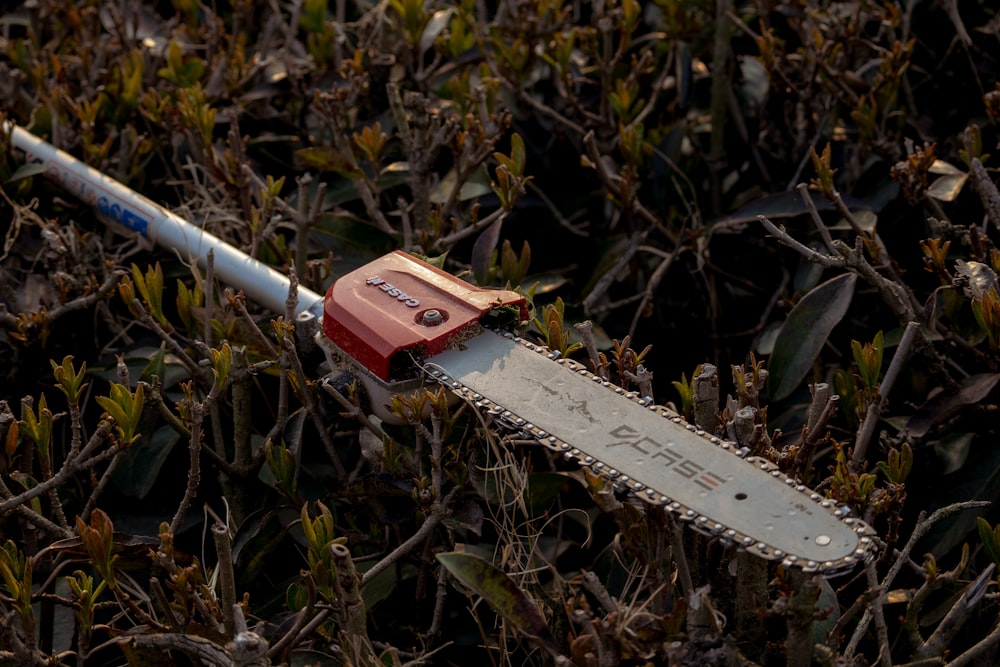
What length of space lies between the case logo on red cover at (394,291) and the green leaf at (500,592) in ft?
1.19

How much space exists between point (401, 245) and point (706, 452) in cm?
83

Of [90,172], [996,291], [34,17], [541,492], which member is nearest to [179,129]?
[90,172]

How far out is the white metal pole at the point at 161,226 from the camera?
67.0 inches

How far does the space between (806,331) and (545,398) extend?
1.81 feet

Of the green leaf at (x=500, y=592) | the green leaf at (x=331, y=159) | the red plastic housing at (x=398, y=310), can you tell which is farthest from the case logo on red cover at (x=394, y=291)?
the green leaf at (x=331, y=159)

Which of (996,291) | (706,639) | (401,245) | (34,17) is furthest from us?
(34,17)

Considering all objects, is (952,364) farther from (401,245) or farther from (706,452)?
(401,245)

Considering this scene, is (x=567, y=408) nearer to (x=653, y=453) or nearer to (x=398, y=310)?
(x=653, y=453)

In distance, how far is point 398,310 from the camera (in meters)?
1.47

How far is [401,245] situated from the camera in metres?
1.93

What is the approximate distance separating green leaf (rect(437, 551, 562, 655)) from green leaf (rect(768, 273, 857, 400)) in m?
0.61

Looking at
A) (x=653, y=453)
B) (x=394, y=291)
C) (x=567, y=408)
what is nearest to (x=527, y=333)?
(x=394, y=291)

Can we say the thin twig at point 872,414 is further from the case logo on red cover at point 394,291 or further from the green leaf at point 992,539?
the case logo on red cover at point 394,291

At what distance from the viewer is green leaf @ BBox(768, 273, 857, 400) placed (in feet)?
5.57
